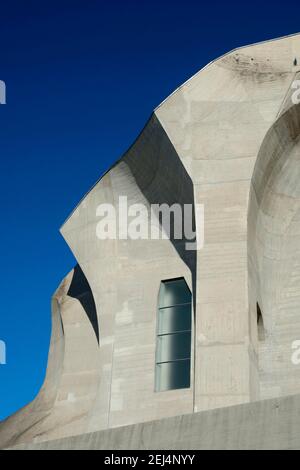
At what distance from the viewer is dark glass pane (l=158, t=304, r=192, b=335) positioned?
56.0ft

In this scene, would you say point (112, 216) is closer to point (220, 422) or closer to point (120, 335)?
point (120, 335)

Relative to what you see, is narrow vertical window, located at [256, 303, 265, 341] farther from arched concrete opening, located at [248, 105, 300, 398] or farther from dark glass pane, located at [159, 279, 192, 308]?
dark glass pane, located at [159, 279, 192, 308]

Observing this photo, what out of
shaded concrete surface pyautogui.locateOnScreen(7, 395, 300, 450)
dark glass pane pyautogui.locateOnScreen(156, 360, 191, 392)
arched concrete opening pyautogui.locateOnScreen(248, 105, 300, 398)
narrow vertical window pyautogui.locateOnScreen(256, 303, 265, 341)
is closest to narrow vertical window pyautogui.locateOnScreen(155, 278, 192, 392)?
dark glass pane pyautogui.locateOnScreen(156, 360, 191, 392)

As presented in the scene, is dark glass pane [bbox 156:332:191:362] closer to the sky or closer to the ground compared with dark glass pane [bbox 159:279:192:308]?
closer to the ground

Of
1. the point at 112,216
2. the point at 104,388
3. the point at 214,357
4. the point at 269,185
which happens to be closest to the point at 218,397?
the point at 214,357

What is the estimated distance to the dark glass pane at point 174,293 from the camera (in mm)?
17500

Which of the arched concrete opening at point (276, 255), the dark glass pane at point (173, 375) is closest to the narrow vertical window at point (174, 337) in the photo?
the dark glass pane at point (173, 375)

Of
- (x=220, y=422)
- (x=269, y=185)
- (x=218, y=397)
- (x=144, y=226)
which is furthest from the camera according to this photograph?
(x=144, y=226)

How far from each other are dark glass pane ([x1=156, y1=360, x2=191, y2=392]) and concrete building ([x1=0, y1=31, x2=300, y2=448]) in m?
0.03

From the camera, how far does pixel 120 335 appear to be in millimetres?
17922

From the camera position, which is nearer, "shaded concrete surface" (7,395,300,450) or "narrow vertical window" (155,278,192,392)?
"shaded concrete surface" (7,395,300,450)

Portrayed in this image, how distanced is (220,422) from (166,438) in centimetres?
80

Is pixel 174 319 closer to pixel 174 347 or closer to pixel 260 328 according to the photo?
pixel 174 347

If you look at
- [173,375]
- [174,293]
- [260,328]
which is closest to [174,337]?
[173,375]
